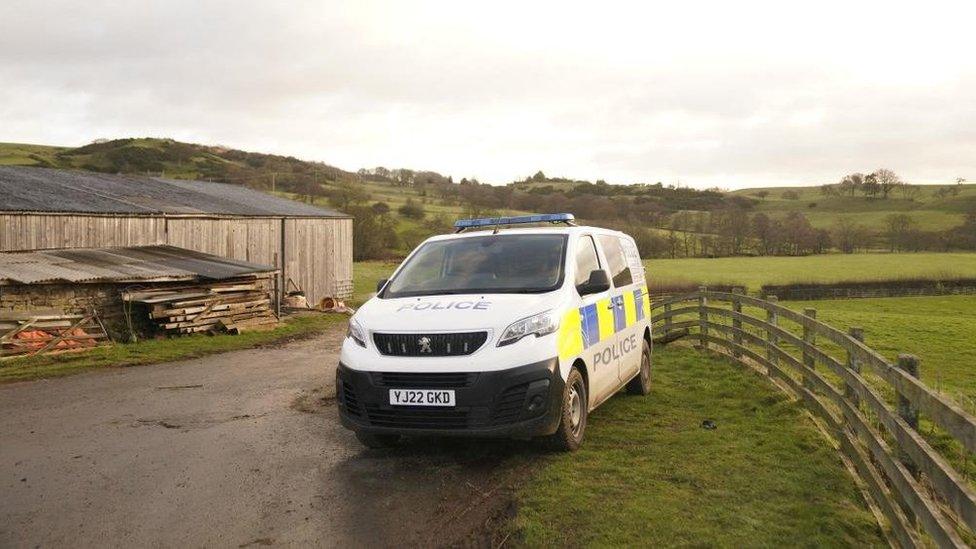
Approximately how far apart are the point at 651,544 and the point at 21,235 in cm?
1813

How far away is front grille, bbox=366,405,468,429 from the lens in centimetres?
530

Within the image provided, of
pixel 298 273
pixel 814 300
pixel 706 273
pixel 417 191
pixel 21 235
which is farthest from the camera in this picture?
pixel 417 191

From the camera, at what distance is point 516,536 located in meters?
4.28

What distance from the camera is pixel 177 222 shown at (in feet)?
68.6

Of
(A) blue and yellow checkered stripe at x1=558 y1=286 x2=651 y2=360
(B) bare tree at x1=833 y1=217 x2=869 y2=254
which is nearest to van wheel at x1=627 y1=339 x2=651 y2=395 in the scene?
(A) blue and yellow checkered stripe at x1=558 y1=286 x2=651 y2=360

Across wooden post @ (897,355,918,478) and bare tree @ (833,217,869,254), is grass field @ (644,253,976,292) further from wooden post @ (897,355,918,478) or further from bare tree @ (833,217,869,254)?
wooden post @ (897,355,918,478)

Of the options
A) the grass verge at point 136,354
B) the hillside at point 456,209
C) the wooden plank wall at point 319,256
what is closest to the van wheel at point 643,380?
the grass verge at point 136,354

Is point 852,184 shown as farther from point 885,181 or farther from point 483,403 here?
point 483,403

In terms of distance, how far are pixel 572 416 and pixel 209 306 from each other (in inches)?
524

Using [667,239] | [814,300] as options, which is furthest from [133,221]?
[667,239]

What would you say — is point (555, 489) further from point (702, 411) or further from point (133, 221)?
A: point (133, 221)

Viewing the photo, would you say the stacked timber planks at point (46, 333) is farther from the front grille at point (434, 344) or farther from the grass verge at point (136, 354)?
the front grille at point (434, 344)

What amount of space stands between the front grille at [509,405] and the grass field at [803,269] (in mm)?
42075

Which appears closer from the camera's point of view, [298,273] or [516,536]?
[516,536]
